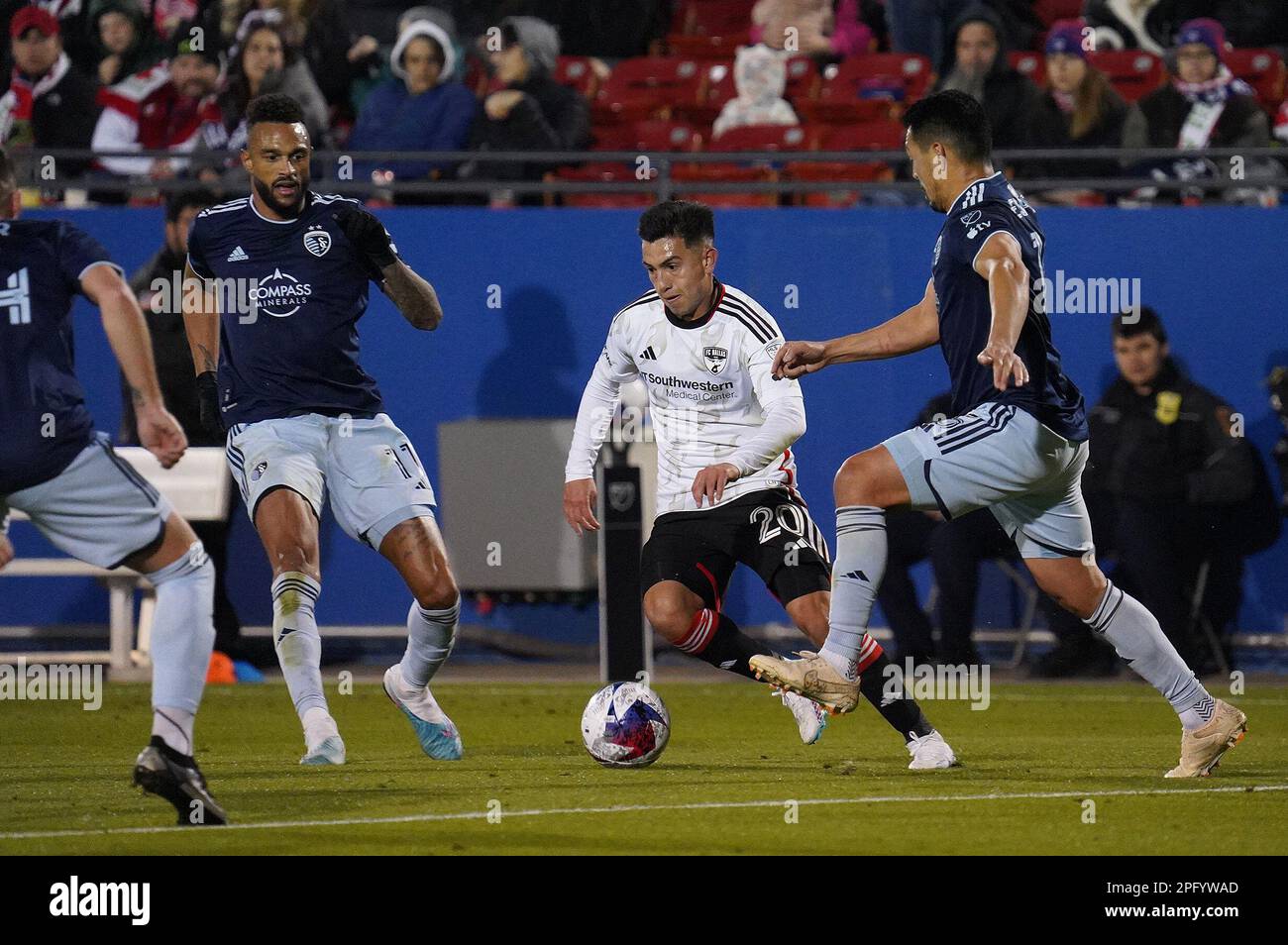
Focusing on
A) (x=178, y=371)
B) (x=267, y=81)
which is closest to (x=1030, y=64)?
(x=267, y=81)

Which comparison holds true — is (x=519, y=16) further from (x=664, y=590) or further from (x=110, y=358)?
(x=664, y=590)

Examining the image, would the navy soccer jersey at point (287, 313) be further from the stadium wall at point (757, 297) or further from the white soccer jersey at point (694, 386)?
the stadium wall at point (757, 297)

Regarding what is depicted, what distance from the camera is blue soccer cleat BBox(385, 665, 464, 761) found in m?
8.09

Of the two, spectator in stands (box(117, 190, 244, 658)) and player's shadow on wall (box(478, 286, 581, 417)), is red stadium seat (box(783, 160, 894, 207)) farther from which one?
spectator in stands (box(117, 190, 244, 658))

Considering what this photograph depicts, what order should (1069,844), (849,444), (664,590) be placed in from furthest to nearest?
(849,444) → (664,590) → (1069,844)

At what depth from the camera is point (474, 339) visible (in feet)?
41.7

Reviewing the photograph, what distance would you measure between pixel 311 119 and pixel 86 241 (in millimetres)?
7293

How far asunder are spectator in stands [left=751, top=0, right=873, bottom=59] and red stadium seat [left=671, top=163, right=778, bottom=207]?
45.9 inches

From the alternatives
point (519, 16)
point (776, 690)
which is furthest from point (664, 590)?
point (519, 16)

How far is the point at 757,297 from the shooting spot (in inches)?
488

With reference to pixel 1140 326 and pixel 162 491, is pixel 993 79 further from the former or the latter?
pixel 162 491

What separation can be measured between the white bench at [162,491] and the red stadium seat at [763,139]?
397 cm

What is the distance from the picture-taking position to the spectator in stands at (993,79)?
12.6 m

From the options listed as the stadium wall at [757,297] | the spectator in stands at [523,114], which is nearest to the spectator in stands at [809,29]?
the spectator in stands at [523,114]
